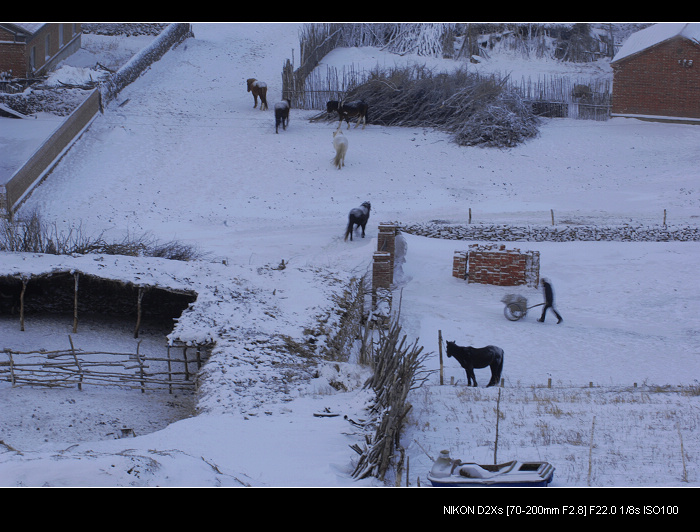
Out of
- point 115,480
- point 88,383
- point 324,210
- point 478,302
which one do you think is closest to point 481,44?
point 324,210

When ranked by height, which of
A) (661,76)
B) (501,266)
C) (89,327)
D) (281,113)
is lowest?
(89,327)

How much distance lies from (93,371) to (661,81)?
25532 millimetres

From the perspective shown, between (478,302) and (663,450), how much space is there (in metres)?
8.36

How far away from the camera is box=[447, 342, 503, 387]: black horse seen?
13.3 metres

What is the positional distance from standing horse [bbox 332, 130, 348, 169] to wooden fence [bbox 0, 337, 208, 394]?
13307 mm

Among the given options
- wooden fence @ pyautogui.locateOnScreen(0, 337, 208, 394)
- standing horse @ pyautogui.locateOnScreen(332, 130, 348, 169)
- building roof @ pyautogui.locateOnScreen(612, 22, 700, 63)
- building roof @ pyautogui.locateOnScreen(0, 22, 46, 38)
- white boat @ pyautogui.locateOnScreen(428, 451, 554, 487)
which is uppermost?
building roof @ pyautogui.locateOnScreen(0, 22, 46, 38)

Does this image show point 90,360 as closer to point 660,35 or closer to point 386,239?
point 386,239

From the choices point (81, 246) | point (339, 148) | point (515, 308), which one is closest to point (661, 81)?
point (339, 148)

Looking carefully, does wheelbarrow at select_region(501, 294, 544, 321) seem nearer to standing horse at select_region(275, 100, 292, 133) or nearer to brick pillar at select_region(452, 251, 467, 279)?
brick pillar at select_region(452, 251, 467, 279)

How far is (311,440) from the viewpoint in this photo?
9625mm

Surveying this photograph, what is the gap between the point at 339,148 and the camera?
26688 mm

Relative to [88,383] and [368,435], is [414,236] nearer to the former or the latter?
[88,383]

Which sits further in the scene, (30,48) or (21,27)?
(30,48)

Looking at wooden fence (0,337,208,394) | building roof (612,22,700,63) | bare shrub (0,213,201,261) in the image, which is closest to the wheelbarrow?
wooden fence (0,337,208,394)
